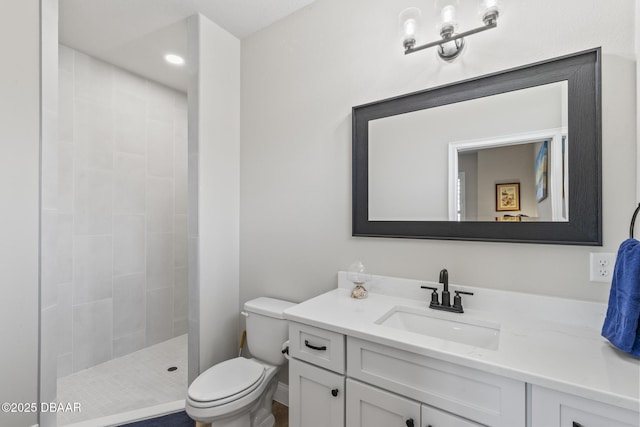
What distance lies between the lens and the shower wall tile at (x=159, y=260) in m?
2.85

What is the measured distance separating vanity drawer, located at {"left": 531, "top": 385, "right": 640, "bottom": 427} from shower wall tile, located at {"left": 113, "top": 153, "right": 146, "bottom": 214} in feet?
10.0

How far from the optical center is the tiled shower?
2.32m

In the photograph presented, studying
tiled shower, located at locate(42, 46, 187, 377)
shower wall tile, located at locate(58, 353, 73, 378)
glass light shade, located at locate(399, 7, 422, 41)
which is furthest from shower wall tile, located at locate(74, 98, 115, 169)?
glass light shade, located at locate(399, 7, 422, 41)

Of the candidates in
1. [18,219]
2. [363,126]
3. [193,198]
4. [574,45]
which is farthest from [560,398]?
[18,219]

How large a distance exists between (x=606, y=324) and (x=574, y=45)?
1054 mm

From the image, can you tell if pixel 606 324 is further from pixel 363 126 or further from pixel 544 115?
pixel 363 126

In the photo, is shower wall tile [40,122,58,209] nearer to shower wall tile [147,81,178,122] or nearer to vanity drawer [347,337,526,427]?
shower wall tile [147,81,178,122]

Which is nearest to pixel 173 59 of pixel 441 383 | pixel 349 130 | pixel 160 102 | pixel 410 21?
pixel 160 102

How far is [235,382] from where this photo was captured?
1.56m

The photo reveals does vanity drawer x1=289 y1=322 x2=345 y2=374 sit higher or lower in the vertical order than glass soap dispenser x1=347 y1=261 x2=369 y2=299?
lower

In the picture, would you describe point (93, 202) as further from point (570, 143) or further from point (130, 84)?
point (570, 143)

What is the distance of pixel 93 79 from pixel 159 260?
169 cm

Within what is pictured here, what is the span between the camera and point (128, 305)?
2.68 m

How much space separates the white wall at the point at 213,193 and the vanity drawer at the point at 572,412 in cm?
181
